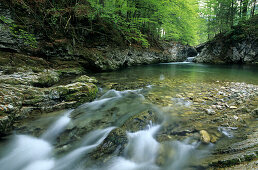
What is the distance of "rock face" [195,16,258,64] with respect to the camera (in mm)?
13656

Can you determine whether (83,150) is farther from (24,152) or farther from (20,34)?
(20,34)

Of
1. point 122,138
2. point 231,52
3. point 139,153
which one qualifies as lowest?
point 139,153

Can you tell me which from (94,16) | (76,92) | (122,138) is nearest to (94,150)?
(122,138)

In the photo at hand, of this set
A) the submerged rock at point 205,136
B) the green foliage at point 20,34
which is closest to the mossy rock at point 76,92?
the submerged rock at point 205,136

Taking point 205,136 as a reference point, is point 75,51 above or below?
above

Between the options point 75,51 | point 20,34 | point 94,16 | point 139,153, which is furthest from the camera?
point 94,16

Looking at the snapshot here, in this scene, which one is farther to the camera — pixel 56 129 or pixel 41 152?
pixel 56 129

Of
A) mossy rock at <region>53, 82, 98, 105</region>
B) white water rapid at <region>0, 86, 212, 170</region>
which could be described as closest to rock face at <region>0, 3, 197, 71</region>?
mossy rock at <region>53, 82, 98, 105</region>

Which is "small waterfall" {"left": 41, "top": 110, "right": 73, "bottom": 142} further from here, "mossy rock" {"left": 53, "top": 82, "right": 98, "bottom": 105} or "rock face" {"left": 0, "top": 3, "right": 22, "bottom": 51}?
"rock face" {"left": 0, "top": 3, "right": 22, "bottom": 51}

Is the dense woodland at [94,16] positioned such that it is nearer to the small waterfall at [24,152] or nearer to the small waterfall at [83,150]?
the small waterfall at [24,152]

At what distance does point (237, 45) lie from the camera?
14.8 m

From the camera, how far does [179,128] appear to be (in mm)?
2533

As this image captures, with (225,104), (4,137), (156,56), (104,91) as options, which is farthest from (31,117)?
(156,56)

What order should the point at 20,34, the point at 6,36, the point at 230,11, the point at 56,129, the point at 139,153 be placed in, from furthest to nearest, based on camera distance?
the point at 230,11 < the point at 20,34 < the point at 6,36 < the point at 56,129 < the point at 139,153
